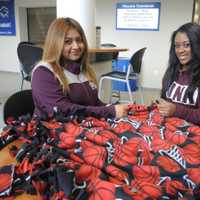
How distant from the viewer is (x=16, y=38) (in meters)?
6.50

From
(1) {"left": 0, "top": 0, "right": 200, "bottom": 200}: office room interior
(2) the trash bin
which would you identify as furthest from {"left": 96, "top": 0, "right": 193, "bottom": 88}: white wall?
(1) {"left": 0, "top": 0, "right": 200, "bottom": 200}: office room interior

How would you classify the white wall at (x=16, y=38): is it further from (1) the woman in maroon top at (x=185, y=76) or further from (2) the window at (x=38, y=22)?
(1) the woman in maroon top at (x=185, y=76)

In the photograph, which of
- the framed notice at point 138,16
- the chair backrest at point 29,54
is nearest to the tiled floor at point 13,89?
the chair backrest at point 29,54

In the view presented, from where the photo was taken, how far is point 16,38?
6.50 metres

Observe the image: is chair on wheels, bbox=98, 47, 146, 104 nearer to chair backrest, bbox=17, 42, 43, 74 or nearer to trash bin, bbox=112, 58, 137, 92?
trash bin, bbox=112, 58, 137, 92

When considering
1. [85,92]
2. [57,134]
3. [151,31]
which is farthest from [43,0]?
[57,134]

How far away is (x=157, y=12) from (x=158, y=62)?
0.94 meters

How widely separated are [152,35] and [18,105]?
4268mm

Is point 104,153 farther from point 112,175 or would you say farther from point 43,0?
point 43,0

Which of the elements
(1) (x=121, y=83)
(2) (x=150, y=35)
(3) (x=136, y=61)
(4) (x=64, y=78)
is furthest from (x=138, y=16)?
(4) (x=64, y=78)

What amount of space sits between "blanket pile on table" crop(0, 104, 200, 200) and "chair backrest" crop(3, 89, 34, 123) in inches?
13.4

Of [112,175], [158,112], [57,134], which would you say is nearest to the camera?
[112,175]

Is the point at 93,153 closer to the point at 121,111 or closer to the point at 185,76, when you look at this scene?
the point at 121,111

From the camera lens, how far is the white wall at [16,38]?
6.15 metres
